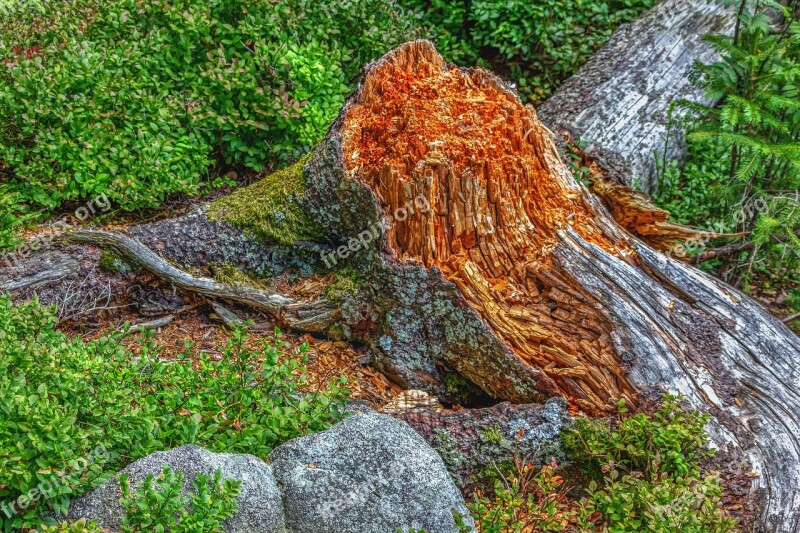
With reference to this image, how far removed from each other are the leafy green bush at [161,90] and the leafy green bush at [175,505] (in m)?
3.04

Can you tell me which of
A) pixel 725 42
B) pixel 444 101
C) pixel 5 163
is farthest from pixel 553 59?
pixel 5 163

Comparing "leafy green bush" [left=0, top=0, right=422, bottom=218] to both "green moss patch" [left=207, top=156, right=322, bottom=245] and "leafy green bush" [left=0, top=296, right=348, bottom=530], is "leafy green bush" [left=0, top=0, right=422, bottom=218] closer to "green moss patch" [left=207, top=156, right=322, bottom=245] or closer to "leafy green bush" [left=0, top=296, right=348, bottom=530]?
"green moss patch" [left=207, top=156, right=322, bottom=245]

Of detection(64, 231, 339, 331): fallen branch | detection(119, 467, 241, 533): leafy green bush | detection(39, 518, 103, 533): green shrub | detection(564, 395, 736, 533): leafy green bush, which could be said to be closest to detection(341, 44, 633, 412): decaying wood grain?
detection(564, 395, 736, 533): leafy green bush

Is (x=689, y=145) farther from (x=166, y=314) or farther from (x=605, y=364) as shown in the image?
(x=166, y=314)

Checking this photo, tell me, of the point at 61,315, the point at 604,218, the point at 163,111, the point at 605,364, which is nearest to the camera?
the point at 605,364

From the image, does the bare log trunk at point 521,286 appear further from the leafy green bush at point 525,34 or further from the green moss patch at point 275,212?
the leafy green bush at point 525,34

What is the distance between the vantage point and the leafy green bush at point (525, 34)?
A: 693cm

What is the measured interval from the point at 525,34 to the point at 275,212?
3634mm

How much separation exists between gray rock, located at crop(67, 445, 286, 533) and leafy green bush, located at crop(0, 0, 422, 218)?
110 inches

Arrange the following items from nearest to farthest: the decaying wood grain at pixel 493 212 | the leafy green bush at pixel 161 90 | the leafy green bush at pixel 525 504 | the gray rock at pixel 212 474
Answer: the gray rock at pixel 212 474 < the leafy green bush at pixel 525 504 < the decaying wood grain at pixel 493 212 < the leafy green bush at pixel 161 90

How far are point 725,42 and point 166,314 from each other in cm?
443

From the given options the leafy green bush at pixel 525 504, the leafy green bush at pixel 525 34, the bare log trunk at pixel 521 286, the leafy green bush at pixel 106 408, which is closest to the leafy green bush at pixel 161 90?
the leafy green bush at pixel 525 34

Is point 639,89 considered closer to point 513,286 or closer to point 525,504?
point 513,286

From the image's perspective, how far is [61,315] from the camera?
469 centimetres
